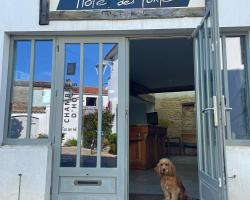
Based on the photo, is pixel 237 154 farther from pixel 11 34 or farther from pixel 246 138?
pixel 11 34

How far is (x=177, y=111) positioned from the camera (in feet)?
44.9

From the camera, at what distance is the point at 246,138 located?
393 cm

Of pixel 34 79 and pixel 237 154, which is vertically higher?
pixel 34 79

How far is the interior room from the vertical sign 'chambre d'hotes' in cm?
50

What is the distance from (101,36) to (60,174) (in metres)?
1.84

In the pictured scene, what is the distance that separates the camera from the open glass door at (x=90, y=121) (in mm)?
4059

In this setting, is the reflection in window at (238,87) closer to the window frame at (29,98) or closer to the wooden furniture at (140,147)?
the window frame at (29,98)

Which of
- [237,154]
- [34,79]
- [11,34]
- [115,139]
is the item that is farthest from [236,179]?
[11,34]

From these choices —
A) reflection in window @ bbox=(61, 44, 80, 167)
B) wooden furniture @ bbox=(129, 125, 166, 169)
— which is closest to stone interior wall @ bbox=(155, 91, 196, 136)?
wooden furniture @ bbox=(129, 125, 166, 169)

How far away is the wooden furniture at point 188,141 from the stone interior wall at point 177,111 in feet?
0.95

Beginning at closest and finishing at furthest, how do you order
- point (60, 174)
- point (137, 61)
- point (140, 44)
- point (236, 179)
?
point (236, 179), point (60, 174), point (140, 44), point (137, 61)

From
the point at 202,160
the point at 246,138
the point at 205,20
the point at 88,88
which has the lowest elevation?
the point at 202,160

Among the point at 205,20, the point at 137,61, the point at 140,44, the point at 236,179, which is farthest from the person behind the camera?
the point at 137,61

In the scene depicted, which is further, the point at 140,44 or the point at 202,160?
the point at 140,44
